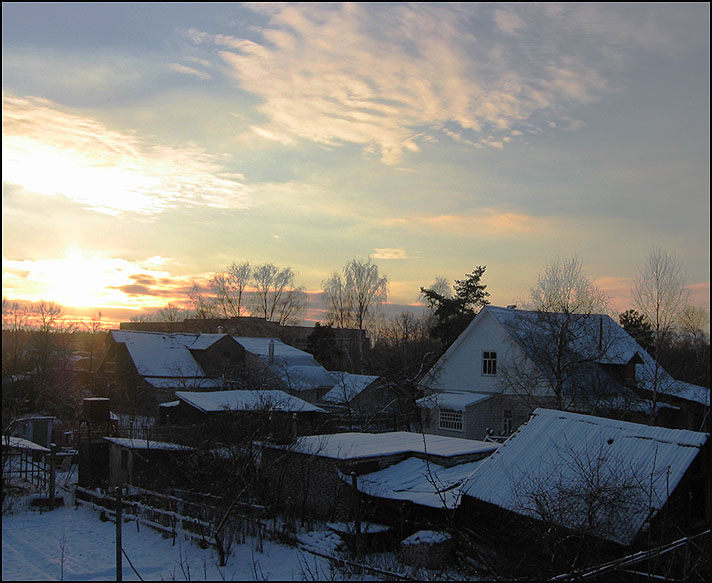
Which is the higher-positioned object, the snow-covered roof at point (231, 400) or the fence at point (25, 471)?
the snow-covered roof at point (231, 400)

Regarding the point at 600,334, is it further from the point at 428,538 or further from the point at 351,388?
the point at 428,538

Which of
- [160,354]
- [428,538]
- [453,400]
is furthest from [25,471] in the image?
[160,354]

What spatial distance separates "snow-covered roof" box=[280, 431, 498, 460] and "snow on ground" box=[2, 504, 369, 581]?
259 centimetres

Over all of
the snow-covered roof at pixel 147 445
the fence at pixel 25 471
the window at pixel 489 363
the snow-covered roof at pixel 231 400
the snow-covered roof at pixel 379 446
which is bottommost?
the fence at pixel 25 471

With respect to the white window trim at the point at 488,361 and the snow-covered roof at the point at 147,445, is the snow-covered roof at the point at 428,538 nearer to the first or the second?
the snow-covered roof at the point at 147,445

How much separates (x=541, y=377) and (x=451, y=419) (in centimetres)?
490

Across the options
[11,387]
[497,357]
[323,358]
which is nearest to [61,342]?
[11,387]

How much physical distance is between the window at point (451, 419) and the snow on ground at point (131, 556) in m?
16.0

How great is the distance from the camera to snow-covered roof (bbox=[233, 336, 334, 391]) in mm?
41375

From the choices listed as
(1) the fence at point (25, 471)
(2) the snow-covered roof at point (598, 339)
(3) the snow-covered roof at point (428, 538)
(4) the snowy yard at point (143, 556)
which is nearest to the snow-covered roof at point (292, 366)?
(2) the snow-covered roof at point (598, 339)

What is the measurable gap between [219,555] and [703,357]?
178 feet

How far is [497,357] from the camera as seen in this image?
29.9 metres

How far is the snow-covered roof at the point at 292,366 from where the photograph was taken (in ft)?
136

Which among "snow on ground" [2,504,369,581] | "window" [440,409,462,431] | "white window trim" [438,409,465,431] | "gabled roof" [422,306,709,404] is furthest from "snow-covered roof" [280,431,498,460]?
"gabled roof" [422,306,709,404]
